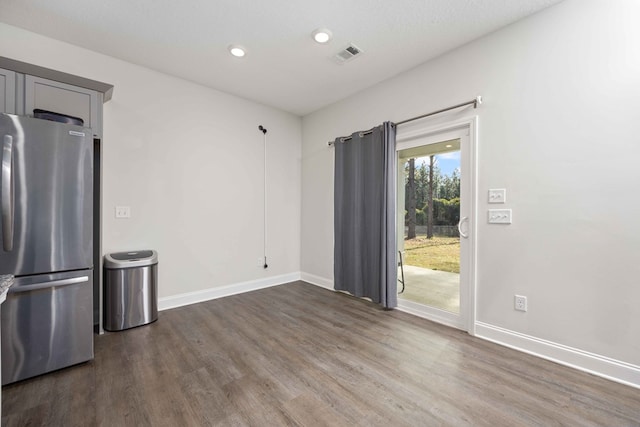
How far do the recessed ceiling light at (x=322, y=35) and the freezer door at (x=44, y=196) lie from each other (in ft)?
6.74

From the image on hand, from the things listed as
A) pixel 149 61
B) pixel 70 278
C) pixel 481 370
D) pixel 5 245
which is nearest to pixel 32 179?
pixel 5 245

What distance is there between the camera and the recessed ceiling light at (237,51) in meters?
2.72

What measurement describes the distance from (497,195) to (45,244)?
361 cm

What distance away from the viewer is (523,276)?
2342 mm

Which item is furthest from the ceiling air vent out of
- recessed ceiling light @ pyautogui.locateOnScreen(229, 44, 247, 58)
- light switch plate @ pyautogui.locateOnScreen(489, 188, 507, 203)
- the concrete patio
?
the concrete patio

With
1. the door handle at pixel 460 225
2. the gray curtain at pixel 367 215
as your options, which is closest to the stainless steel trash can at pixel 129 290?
the gray curtain at pixel 367 215

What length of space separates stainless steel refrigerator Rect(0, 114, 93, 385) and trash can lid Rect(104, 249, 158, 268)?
54 cm

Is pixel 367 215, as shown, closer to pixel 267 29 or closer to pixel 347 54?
pixel 347 54

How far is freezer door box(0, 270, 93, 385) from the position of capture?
1.87 meters

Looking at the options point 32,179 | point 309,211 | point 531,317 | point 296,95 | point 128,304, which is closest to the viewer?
point 32,179

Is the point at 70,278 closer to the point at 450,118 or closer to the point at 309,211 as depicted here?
the point at 309,211

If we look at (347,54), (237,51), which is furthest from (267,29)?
(347,54)

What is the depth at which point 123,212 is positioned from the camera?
299cm

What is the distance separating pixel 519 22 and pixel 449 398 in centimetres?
297
